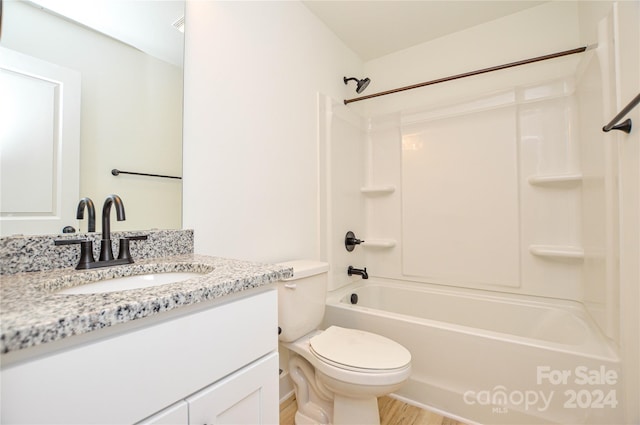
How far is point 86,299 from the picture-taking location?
1.71ft

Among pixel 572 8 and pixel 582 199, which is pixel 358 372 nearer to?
pixel 582 199

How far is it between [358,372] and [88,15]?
1609 millimetres

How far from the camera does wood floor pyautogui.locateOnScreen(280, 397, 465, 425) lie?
57.0 inches

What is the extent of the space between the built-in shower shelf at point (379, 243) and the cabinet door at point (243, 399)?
1703 mm

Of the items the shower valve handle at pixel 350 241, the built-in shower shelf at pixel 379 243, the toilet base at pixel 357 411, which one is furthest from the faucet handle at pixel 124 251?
the built-in shower shelf at pixel 379 243

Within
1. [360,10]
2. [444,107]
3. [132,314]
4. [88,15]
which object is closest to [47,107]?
[88,15]

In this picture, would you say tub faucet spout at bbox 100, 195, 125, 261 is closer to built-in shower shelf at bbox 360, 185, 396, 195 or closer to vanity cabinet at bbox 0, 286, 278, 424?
vanity cabinet at bbox 0, 286, 278, 424

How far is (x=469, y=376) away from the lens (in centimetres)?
143

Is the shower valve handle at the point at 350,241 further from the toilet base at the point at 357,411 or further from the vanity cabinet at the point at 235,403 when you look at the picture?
the vanity cabinet at the point at 235,403

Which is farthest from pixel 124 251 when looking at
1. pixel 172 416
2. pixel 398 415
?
pixel 398 415

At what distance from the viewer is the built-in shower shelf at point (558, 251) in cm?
172

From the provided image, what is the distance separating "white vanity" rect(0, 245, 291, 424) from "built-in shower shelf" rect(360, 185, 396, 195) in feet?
5.57

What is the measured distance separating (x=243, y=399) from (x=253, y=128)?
4.01 ft

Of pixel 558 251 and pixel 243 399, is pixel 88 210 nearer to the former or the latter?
pixel 243 399
